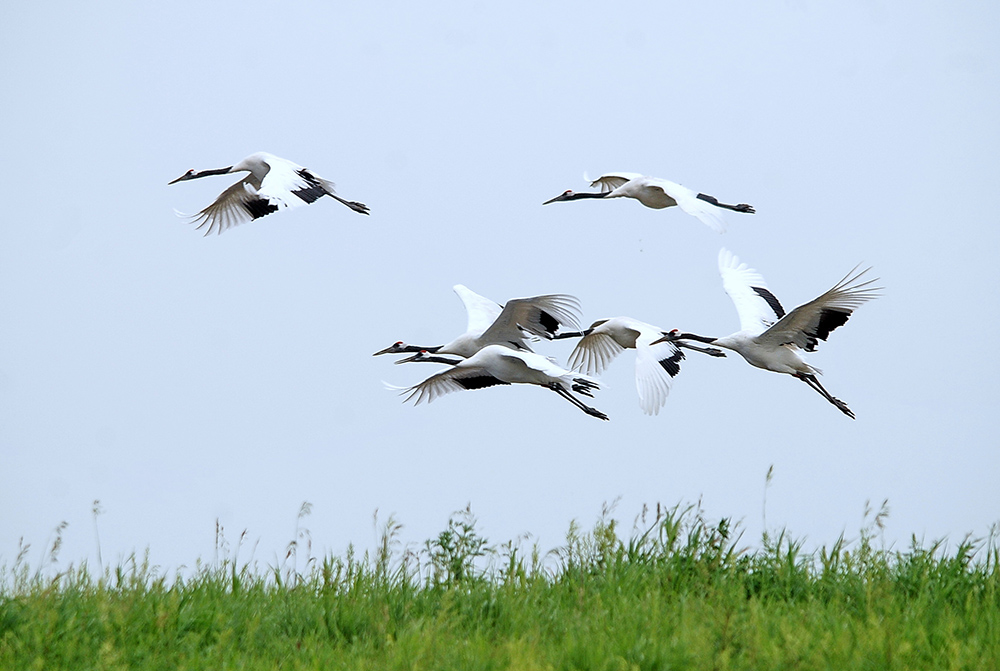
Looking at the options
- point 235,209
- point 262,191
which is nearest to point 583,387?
point 262,191

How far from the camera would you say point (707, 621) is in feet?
14.3

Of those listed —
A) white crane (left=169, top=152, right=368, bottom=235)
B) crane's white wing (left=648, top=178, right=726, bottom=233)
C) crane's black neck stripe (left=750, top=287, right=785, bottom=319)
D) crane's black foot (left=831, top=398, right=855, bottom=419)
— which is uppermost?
white crane (left=169, top=152, right=368, bottom=235)

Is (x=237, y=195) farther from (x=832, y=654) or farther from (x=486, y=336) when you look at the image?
(x=832, y=654)

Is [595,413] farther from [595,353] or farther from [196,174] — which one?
[196,174]

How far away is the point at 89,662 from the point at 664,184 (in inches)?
202

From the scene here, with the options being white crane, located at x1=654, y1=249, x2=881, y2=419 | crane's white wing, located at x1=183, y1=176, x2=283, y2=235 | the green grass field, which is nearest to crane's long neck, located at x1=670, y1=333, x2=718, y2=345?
white crane, located at x1=654, y1=249, x2=881, y2=419

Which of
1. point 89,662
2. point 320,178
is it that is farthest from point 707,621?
point 320,178

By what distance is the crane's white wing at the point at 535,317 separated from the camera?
7022 millimetres

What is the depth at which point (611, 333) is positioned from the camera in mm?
8141

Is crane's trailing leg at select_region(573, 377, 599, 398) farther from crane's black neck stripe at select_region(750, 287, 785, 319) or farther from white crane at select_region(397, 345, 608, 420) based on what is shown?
crane's black neck stripe at select_region(750, 287, 785, 319)

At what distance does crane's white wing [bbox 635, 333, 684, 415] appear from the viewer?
7055 millimetres

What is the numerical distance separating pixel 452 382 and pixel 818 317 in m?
2.54

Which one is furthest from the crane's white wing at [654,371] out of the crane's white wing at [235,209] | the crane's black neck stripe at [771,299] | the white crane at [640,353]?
the crane's white wing at [235,209]

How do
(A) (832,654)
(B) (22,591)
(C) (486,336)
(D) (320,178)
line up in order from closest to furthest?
1. (A) (832,654)
2. (B) (22,591)
3. (C) (486,336)
4. (D) (320,178)
